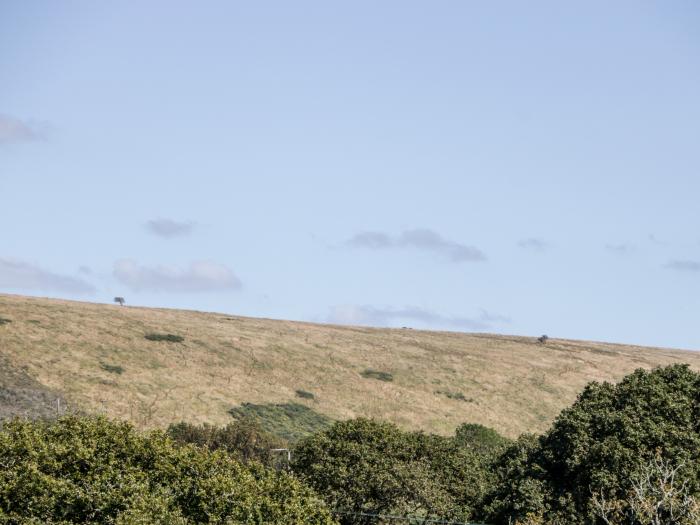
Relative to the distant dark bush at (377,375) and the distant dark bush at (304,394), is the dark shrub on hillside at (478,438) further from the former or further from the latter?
the distant dark bush at (377,375)

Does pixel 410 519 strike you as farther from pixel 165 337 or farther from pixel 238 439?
pixel 165 337

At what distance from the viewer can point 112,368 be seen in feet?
393

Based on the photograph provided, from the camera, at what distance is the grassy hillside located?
367ft

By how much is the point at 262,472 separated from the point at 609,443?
743 inches

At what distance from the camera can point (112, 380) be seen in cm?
11506

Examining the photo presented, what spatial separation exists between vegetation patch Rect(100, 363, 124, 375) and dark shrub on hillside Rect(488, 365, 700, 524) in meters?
68.1

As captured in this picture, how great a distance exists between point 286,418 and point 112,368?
837 inches

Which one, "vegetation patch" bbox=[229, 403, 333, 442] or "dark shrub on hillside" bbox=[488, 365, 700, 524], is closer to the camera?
"dark shrub on hillside" bbox=[488, 365, 700, 524]

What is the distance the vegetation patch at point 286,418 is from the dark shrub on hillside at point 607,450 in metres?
53.5

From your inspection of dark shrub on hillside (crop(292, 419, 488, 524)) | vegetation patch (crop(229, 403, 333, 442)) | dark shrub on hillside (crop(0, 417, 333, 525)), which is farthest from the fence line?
vegetation patch (crop(229, 403, 333, 442))

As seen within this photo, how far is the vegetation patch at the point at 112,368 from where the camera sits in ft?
389

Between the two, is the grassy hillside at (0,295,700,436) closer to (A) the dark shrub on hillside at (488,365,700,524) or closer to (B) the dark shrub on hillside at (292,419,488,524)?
(B) the dark shrub on hillside at (292,419,488,524)

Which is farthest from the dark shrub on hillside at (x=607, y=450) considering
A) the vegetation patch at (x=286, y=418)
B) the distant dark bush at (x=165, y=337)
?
the distant dark bush at (x=165, y=337)

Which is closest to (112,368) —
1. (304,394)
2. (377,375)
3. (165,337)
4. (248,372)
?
(165,337)
